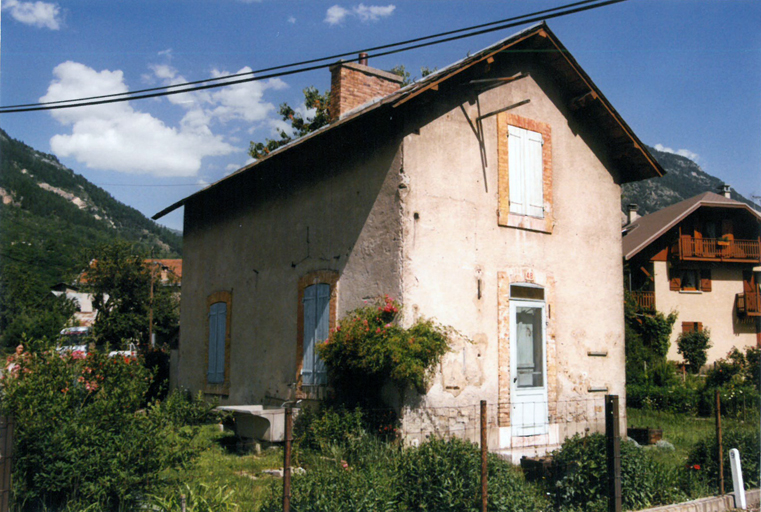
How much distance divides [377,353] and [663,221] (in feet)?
83.1

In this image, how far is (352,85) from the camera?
44.0 ft

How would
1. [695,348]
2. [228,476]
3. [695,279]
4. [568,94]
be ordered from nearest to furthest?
[228,476] < [568,94] < [695,348] < [695,279]

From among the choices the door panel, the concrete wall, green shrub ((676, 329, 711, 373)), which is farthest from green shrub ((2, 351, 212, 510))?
the concrete wall

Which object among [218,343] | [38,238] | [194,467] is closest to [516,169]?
[194,467]

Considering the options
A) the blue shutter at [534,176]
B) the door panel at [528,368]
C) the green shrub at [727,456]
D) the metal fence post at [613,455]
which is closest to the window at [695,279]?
the blue shutter at [534,176]

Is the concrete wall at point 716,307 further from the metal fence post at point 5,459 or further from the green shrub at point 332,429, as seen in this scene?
the metal fence post at point 5,459

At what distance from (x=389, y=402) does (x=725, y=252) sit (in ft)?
86.9

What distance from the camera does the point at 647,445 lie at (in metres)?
10.9

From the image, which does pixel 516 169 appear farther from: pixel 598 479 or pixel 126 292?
pixel 126 292

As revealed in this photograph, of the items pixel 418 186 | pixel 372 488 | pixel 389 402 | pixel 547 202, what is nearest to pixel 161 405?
pixel 372 488

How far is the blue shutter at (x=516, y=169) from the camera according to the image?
10.5 m

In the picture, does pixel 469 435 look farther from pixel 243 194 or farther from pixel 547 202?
pixel 243 194

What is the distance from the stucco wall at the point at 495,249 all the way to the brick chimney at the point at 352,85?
3682 mm

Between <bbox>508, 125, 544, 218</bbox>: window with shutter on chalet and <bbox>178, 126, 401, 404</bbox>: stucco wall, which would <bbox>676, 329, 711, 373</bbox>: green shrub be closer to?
<bbox>508, 125, 544, 218</bbox>: window with shutter on chalet
